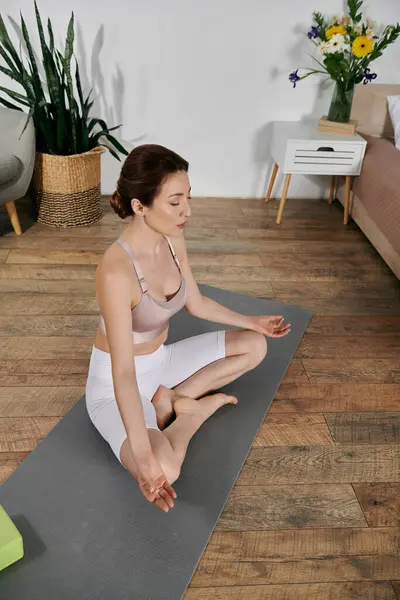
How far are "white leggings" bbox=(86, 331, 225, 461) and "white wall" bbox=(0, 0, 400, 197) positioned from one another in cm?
198

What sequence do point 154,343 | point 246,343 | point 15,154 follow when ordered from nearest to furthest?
1. point 154,343
2. point 246,343
3. point 15,154

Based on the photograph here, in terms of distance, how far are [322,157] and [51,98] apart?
148 centimetres

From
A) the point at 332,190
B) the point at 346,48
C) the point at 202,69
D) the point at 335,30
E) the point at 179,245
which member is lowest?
the point at 332,190

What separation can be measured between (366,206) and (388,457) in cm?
170

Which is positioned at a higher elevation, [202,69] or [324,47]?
[324,47]

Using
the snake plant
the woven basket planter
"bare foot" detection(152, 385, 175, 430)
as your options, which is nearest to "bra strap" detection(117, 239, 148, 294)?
"bare foot" detection(152, 385, 175, 430)

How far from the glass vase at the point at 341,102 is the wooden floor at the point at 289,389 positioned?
603 millimetres

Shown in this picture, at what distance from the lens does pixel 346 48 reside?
10.9 feet

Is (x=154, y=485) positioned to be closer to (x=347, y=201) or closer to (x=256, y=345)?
(x=256, y=345)

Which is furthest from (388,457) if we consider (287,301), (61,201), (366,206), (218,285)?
(61,201)

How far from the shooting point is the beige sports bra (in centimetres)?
156

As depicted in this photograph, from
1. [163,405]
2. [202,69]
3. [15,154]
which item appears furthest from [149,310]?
[202,69]

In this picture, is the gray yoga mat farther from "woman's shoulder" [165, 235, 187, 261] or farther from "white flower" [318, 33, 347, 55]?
"white flower" [318, 33, 347, 55]

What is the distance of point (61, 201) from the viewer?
3.12 metres
